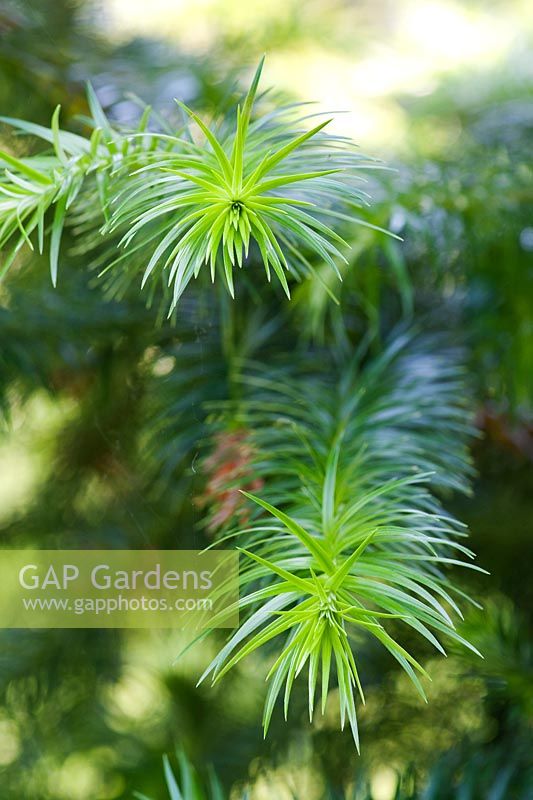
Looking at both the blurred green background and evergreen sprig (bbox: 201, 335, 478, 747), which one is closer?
evergreen sprig (bbox: 201, 335, 478, 747)

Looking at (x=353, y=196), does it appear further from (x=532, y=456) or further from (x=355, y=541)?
(x=532, y=456)

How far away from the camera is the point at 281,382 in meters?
0.23

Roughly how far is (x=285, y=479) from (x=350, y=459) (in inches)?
0.7

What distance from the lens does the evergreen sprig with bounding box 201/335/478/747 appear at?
0.12m

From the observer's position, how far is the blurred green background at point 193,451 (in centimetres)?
23

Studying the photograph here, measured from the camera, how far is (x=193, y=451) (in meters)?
0.21

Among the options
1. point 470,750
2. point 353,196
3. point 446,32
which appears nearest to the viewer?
point 353,196

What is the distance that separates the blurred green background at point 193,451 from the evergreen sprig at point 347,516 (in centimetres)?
2

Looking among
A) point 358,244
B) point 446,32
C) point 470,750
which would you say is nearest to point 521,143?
point 358,244

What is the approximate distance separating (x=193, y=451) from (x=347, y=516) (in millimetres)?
80

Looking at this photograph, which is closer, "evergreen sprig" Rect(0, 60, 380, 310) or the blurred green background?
"evergreen sprig" Rect(0, 60, 380, 310)

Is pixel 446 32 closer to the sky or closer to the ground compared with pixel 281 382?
closer to the sky

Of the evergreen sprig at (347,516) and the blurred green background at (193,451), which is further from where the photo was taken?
the blurred green background at (193,451)

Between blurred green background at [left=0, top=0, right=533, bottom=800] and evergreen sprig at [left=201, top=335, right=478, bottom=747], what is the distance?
0.02m
